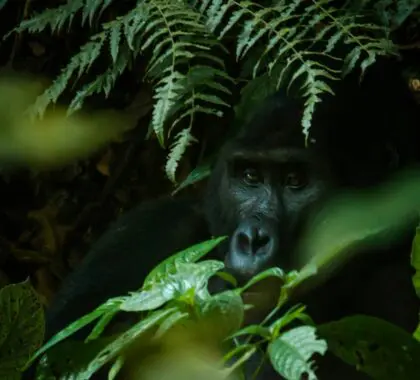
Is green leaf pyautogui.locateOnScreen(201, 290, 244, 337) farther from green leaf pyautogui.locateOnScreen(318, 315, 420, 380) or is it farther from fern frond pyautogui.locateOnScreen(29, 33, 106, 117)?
fern frond pyautogui.locateOnScreen(29, 33, 106, 117)

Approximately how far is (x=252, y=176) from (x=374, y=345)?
1.04 m

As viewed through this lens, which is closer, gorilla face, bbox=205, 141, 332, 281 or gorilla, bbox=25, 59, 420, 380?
gorilla face, bbox=205, 141, 332, 281

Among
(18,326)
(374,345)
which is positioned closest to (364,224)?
(374,345)

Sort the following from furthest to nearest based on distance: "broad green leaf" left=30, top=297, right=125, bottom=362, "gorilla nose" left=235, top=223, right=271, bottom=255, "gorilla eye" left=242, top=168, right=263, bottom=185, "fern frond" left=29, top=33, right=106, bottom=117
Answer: "gorilla eye" left=242, top=168, right=263, bottom=185, "fern frond" left=29, top=33, right=106, bottom=117, "gorilla nose" left=235, top=223, right=271, bottom=255, "broad green leaf" left=30, top=297, right=125, bottom=362

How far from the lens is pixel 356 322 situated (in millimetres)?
1253

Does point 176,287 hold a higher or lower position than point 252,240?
higher

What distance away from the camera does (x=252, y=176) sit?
2.26m

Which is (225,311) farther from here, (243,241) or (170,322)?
(243,241)

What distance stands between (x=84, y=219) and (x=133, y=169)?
0.22 metres

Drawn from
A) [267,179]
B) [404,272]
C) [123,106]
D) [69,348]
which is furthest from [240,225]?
[123,106]

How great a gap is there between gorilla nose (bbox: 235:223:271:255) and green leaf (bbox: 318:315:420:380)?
72cm

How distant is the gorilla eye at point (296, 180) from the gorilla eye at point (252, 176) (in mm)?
69

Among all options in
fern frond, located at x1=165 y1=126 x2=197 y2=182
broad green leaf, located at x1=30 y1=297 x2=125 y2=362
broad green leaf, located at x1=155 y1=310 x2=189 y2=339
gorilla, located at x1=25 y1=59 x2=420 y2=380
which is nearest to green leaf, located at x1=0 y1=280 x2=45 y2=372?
broad green leaf, located at x1=30 y1=297 x2=125 y2=362

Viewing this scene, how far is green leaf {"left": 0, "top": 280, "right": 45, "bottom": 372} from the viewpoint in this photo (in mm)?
1424
